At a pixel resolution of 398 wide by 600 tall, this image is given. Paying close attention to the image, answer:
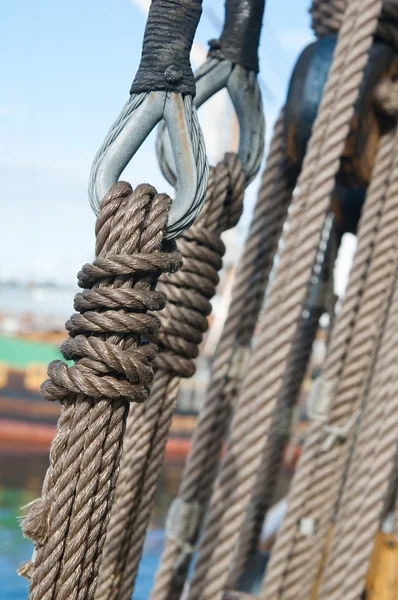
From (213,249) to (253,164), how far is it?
0.42 ft

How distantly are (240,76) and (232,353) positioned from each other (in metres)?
0.40

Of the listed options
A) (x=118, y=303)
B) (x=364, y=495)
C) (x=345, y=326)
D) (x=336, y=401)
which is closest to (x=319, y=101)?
(x=345, y=326)

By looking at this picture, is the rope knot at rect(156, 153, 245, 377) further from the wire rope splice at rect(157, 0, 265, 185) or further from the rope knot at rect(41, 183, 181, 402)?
the rope knot at rect(41, 183, 181, 402)

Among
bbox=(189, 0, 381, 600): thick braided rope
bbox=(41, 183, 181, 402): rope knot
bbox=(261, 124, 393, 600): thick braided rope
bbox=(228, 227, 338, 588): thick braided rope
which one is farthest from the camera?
bbox=(228, 227, 338, 588): thick braided rope

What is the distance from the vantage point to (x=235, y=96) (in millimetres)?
953

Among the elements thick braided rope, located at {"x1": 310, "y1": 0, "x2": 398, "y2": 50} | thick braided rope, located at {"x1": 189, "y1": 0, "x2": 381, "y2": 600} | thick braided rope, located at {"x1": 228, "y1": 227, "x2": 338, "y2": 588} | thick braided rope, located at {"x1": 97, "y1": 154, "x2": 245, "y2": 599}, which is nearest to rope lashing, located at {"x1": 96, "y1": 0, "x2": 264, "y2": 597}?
thick braided rope, located at {"x1": 97, "y1": 154, "x2": 245, "y2": 599}

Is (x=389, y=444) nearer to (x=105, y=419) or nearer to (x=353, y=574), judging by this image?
(x=353, y=574)

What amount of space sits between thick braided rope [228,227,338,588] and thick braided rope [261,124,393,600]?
0.49ft

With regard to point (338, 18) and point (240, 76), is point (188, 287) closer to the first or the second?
point (240, 76)

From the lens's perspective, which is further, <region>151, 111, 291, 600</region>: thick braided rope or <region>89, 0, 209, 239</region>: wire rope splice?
<region>151, 111, 291, 600</region>: thick braided rope

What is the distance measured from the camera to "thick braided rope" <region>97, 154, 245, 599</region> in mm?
920

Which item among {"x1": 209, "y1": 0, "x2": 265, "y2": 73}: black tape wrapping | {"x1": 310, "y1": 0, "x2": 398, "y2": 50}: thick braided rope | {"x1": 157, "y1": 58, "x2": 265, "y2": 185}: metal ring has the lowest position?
{"x1": 157, "y1": 58, "x2": 265, "y2": 185}: metal ring

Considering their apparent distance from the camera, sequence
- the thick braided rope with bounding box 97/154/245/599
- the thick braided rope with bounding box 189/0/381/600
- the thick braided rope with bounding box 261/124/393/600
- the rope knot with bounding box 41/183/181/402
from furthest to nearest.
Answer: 1. the thick braided rope with bounding box 261/124/393/600
2. the thick braided rope with bounding box 189/0/381/600
3. the thick braided rope with bounding box 97/154/245/599
4. the rope knot with bounding box 41/183/181/402

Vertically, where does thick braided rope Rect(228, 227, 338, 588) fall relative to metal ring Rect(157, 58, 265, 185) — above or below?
below
